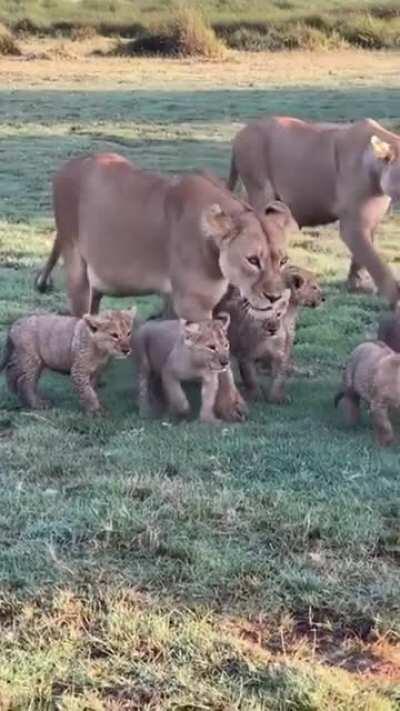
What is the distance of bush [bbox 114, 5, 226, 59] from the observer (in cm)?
3966

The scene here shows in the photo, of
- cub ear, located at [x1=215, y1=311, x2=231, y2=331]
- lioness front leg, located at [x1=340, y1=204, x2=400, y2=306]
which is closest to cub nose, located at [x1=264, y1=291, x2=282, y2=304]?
cub ear, located at [x1=215, y1=311, x2=231, y2=331]

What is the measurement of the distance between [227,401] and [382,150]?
3.52 m

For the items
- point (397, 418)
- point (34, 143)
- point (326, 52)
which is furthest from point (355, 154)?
point (326, 52)

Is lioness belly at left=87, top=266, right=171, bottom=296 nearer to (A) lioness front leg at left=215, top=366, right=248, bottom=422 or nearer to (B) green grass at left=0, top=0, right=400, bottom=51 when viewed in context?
(A) lioness front leg at left=215, top=366, right=248, bottom=422

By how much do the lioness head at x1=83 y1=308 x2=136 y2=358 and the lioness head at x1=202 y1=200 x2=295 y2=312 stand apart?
30.3 inches

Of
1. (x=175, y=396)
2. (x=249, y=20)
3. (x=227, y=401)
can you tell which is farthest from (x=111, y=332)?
(x=249, y=20)

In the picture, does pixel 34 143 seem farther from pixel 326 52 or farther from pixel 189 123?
pixel 326 52

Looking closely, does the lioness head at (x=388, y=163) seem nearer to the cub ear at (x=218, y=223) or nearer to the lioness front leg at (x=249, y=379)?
the lioness front leg at (x=249, y=379)

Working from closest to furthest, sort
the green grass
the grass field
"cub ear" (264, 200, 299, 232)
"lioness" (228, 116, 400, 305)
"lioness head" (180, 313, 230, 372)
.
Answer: the grass field
"cub ear" (264, 200, 299, 232)
"lioness head" (180, 313, 230, 372)
"lioness" (228, 116, 400, 305)
the green grass

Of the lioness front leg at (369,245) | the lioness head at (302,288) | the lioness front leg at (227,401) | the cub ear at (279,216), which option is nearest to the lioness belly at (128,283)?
the lioness front leg at (227,401)

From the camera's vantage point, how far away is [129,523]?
19.4ft

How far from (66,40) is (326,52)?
26.3 feet

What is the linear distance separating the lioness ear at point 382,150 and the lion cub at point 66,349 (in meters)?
3.30

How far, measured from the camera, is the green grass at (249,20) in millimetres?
42250
